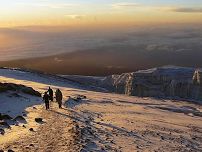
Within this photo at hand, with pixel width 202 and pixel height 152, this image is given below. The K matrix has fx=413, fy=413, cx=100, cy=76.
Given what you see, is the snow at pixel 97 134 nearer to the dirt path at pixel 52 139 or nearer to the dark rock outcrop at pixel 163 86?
the dirt path at pixel 52 139

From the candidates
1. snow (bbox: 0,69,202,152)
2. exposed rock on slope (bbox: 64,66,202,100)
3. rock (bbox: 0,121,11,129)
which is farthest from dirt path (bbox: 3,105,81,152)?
exposed rock on slope (bbox: 64,66,202,100)

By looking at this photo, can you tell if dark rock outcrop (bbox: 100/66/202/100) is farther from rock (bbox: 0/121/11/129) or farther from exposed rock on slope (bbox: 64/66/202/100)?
rock (bbox: 0/121/11/129)

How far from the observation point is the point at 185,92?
594 ft

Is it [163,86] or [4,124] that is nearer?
[4,124]

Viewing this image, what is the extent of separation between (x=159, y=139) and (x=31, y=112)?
1091cm

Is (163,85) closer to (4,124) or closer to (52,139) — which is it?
(4,124)

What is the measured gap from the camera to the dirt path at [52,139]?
18.7m

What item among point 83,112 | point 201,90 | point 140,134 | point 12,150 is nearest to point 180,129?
point 140,134

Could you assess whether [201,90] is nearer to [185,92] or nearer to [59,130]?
[185,92]

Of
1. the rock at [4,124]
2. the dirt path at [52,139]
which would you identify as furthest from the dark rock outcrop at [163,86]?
the rock at [4,124]

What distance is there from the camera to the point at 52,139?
808 inches

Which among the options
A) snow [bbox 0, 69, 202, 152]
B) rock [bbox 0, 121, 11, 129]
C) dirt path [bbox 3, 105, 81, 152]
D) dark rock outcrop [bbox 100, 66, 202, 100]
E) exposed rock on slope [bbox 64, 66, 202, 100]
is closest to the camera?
dirt path [bbox 3, 105, 81, 152]

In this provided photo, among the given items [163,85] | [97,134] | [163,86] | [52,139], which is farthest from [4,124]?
[163,85]

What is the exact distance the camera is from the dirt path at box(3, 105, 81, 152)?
18.7 metres
